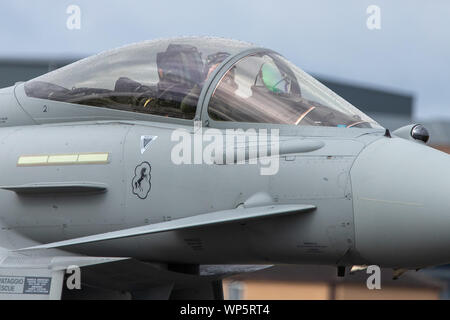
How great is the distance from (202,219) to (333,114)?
4.56ft

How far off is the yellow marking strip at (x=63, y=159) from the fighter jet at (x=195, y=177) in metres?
0.01

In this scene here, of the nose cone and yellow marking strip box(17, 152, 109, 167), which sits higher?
yellow marking strip box(17, 152, 109, 167)

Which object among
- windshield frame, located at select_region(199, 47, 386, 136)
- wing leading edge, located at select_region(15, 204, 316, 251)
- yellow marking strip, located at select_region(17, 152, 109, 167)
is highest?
windshield frame, located at select_region(199, 47, 386, 136)

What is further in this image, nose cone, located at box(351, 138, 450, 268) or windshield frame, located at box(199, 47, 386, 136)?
windshield frame, located at box(199, 47, 386, 136)

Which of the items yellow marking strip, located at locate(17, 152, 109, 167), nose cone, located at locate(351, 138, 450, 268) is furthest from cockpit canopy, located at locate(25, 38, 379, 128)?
nose cone, located at locate(351, 138, 450, 268)

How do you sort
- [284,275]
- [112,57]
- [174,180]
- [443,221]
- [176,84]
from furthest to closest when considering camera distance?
1. [284,275]
2. [112,57]
3. [176,84]
4. [174,180]
5. [443,221]

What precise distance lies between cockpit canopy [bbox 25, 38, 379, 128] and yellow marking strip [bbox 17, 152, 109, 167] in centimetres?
52

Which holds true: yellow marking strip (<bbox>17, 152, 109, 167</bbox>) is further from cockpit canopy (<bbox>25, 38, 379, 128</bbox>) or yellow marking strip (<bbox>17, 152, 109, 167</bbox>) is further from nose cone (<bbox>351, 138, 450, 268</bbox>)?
nose cone (<bbox>351, 138, 450, 268</bbox>)

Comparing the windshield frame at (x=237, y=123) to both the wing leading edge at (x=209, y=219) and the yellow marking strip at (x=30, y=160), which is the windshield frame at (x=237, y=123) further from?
the yellow marking strip at (x=30, y=160)

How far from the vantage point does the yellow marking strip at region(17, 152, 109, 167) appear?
666 cm

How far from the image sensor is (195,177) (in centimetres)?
621

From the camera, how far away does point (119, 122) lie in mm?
6926

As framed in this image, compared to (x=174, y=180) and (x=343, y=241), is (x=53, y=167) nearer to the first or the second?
(x=174, y=180)
